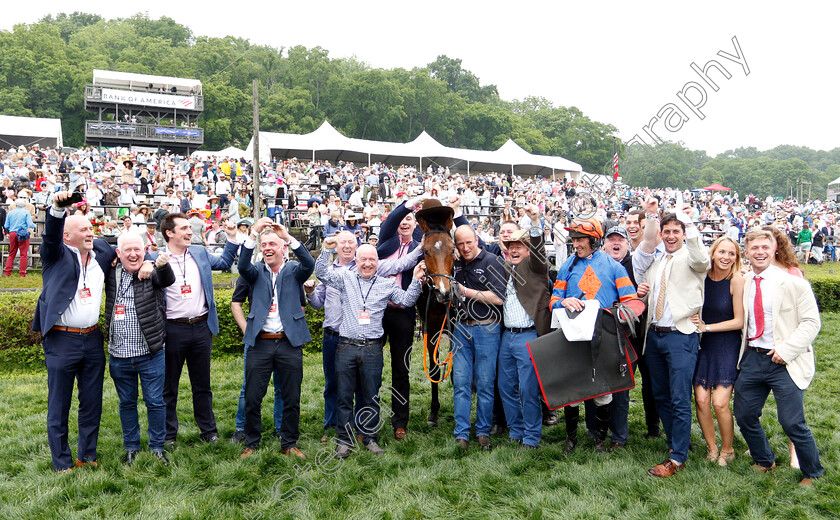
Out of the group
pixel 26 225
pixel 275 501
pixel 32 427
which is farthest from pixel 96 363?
pixel 26 225

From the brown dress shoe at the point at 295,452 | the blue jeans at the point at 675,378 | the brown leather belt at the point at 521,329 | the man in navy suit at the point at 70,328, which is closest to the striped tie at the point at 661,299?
the blue jeans at the point at 675,378

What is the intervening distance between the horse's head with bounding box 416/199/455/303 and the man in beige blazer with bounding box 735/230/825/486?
7.97ft

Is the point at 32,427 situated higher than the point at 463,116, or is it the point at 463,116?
the point at 463,116

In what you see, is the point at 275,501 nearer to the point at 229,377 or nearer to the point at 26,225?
the point at 229,377

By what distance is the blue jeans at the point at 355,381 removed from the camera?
16.7ft

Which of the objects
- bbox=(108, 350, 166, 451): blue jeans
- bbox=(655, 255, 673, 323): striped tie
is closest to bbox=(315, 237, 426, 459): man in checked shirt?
bbox=(108, 350, 166, 451): blue jeans

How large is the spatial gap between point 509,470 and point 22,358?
7.15 m

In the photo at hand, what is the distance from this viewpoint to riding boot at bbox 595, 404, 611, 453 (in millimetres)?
4988

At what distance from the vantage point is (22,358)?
26.1 feet

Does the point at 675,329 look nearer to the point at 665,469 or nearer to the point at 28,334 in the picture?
the point at 665,469

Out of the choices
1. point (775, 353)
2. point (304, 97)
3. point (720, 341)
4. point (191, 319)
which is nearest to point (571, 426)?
point (720, 341)

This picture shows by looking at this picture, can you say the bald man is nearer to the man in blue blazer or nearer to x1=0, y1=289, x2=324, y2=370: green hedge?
the man in blue blazer

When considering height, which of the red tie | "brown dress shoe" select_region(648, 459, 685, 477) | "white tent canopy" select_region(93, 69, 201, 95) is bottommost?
"brown dress shoe" select_region(648, 459, 685, 477)

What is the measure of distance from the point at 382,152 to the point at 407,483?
33.2m
